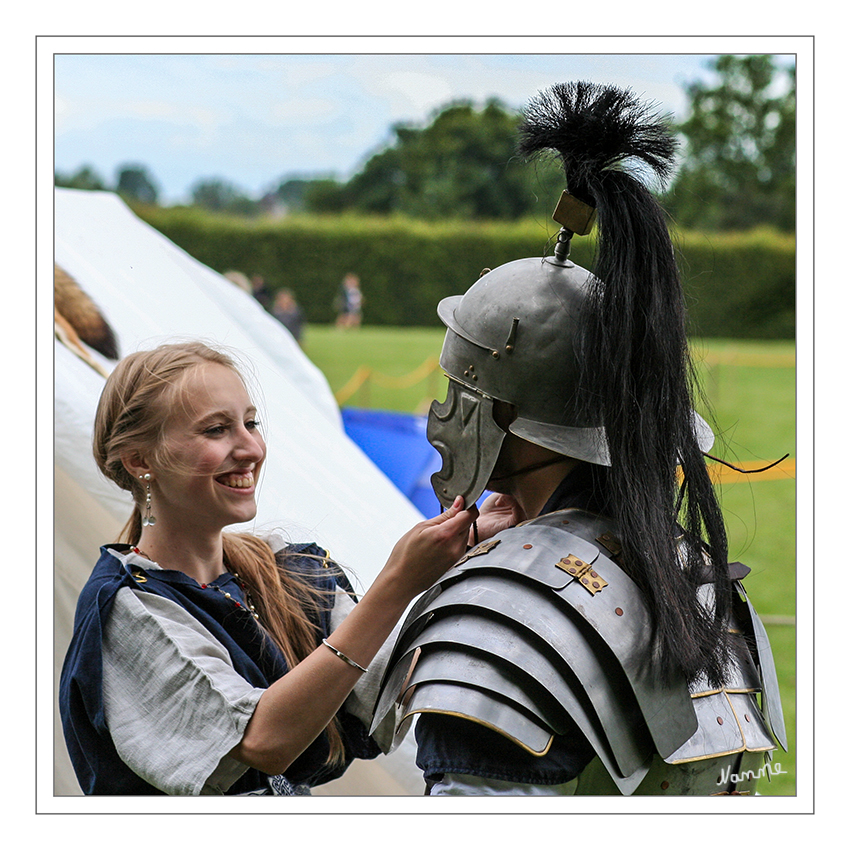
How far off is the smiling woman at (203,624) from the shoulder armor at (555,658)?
0.50 ft

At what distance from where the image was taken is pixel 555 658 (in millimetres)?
1569

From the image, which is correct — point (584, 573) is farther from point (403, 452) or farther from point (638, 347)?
point (403, 452)

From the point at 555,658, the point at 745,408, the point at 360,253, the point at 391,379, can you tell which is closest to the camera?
the point at 555,658

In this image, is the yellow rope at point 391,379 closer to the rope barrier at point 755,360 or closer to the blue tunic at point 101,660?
the rope barrier at point 755,360

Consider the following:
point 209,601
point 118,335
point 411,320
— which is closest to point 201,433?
point 209,601

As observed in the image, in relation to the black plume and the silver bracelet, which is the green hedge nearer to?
the black plume

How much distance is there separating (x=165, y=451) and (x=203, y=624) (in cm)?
37

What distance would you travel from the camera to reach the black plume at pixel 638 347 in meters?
1.66

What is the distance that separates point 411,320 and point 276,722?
18844 mm

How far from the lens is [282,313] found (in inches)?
637

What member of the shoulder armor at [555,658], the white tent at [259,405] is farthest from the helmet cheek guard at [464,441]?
the white tent at [259,405]

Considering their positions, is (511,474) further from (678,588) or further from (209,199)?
(209,199)

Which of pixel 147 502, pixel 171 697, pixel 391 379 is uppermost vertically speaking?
pixel 391 379
